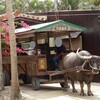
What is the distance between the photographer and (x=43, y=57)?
47.4 feet

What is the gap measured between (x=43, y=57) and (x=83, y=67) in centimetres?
240

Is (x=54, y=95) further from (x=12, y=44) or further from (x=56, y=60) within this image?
(x=12, y=44)

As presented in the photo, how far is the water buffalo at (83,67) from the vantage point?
40.5 ft

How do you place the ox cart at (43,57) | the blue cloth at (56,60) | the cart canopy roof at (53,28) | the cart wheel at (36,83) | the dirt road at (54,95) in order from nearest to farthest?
the dirt road at (54,95)
the cart canopy roof at (53,28)
the ox cart at (43,57)
the cart wheel at (36,83)
the blue cloth at (56,60)

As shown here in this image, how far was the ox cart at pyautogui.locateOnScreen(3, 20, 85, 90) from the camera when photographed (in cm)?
1429

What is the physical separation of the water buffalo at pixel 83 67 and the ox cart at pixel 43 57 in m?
0.61

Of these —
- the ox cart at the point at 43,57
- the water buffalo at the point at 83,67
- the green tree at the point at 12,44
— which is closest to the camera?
the green tree at the point at 12,44

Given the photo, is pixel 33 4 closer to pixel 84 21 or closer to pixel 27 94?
pixel 84 21

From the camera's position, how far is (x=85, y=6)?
2791 cm

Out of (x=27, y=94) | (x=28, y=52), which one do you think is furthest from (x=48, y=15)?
(x=27, y=94)

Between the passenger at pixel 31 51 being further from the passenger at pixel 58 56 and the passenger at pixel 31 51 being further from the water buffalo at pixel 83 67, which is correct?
the water buffalo at pixel 83 67

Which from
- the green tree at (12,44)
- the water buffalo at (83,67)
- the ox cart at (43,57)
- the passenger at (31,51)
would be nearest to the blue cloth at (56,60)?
the ox cart at (43,57)

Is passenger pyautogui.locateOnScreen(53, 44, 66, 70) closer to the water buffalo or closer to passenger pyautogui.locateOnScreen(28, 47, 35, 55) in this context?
passenger pyautogui.locateOnScreen(28, 47, 35, 55)

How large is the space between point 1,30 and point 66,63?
285cm
